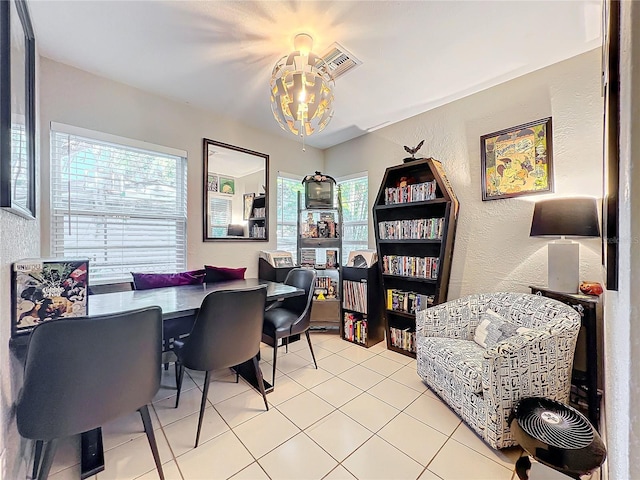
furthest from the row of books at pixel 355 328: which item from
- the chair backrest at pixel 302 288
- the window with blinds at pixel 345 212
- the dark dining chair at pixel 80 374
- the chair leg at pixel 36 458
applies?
the chair leg at pixel 36 458

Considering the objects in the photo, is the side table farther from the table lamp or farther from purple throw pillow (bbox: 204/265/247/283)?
purple throw pillow (bbox: 204/265/247/283)

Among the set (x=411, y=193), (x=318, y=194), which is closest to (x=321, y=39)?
(x=411, y=193)

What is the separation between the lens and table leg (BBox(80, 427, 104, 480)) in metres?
1.41

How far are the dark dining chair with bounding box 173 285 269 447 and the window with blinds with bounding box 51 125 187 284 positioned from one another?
1382mm

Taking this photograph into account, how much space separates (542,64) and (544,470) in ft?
9.39

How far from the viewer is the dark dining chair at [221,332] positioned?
161cm

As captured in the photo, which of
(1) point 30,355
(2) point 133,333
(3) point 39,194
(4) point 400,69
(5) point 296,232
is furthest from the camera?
(5) point 296,232

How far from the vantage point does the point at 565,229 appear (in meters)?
1.84

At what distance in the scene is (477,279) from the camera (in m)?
2.62

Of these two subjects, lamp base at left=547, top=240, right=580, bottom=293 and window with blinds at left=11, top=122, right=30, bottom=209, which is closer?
window with blinds at left=11, top=122, right=30, bottom=209

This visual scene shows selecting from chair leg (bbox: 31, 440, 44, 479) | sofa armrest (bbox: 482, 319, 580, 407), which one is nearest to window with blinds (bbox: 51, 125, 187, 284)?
chair leg (bbox: 31, 440, 44, 479)

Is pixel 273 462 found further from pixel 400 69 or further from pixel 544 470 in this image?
pixel 400 69

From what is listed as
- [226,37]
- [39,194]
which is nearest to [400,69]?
[226,37]

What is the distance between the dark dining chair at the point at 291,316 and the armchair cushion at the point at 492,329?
1.41 metres
